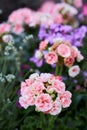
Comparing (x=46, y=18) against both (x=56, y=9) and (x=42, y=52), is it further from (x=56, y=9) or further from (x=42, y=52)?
(x=42, y=52)

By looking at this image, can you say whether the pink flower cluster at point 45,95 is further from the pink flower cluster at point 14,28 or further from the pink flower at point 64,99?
the pink flower cluster at point 14,28

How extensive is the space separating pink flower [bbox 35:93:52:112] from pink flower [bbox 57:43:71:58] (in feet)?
1.48

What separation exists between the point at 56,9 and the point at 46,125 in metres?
1.95

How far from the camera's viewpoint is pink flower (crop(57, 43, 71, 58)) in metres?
2.61

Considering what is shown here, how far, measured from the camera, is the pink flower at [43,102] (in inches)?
86.7

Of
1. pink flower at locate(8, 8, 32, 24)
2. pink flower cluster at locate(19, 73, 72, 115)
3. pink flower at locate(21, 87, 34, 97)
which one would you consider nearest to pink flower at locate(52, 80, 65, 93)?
pink flower cluster at locate(19, 73, 72, 115)

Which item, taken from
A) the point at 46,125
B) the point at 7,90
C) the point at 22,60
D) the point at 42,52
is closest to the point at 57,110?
the point at 46,125

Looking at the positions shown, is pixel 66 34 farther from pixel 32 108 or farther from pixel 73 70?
pixel 32 108

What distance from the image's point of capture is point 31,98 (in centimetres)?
223

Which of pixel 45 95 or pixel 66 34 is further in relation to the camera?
pixel 66 34

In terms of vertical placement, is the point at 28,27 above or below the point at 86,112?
above

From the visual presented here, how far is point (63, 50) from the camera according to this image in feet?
8.55

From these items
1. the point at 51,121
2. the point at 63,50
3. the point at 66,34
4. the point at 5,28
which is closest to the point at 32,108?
the point at 51,121

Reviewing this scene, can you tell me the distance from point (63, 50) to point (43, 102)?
0.50 m
